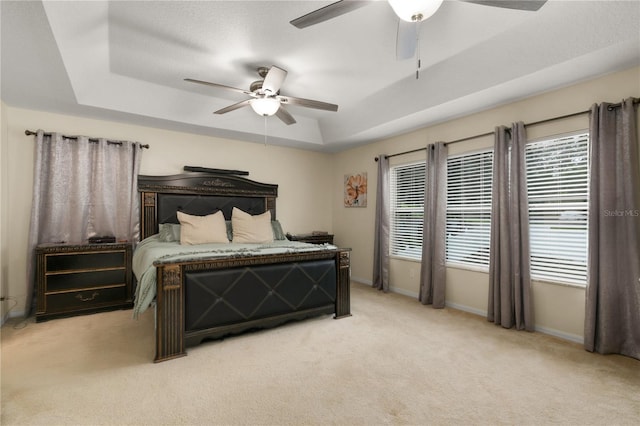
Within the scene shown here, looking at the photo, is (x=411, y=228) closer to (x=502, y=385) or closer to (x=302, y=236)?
(x=302, y=236)

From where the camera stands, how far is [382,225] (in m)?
4.62

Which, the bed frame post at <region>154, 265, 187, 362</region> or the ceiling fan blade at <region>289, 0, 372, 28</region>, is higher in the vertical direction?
the ceiling fan blade at <region>289, 0, 372, 28</region>

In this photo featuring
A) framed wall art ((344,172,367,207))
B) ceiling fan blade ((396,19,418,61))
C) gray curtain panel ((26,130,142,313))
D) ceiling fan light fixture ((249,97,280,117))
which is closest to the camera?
ceiling fan blade ((396,19,418,61))

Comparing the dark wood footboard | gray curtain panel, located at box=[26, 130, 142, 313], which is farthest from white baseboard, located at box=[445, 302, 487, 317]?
gray curtain panel, located at box=[26, 130, 142, 313]

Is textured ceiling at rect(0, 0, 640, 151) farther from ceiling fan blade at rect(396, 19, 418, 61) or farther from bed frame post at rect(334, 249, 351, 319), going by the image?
bed frame post at rect(334, 249, 351, 319)

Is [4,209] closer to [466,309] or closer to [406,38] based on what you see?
[406,38]

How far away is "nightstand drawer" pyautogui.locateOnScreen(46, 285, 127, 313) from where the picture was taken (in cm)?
324

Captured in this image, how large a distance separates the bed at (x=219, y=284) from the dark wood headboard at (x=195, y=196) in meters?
0.01

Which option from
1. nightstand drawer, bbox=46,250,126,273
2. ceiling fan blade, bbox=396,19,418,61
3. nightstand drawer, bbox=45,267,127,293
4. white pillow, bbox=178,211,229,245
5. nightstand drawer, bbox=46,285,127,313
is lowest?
nightstand drawer, bbox=46,285,127,313

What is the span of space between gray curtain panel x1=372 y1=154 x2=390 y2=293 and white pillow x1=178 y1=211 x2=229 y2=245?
2220 mm

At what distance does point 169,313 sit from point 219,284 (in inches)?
16.7

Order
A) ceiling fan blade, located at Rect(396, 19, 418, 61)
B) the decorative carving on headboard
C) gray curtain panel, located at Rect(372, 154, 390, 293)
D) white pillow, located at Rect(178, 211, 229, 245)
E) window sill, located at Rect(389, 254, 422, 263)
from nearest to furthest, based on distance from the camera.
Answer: ceiling fan blade, located at Rect(396, 19, 418, 61) → white pillow, located at Rect(178, 211, 229, 245) → window sill, located at Rect(389, 254, 422, 263) → the decorative carving on headboard → gray curtain panel, located at Rect(372, 154, 390, 293)

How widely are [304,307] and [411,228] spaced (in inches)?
81.4

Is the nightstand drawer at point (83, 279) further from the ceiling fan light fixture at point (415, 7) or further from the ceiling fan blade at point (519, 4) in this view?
the ceiling fan blade at point (519, 4)
